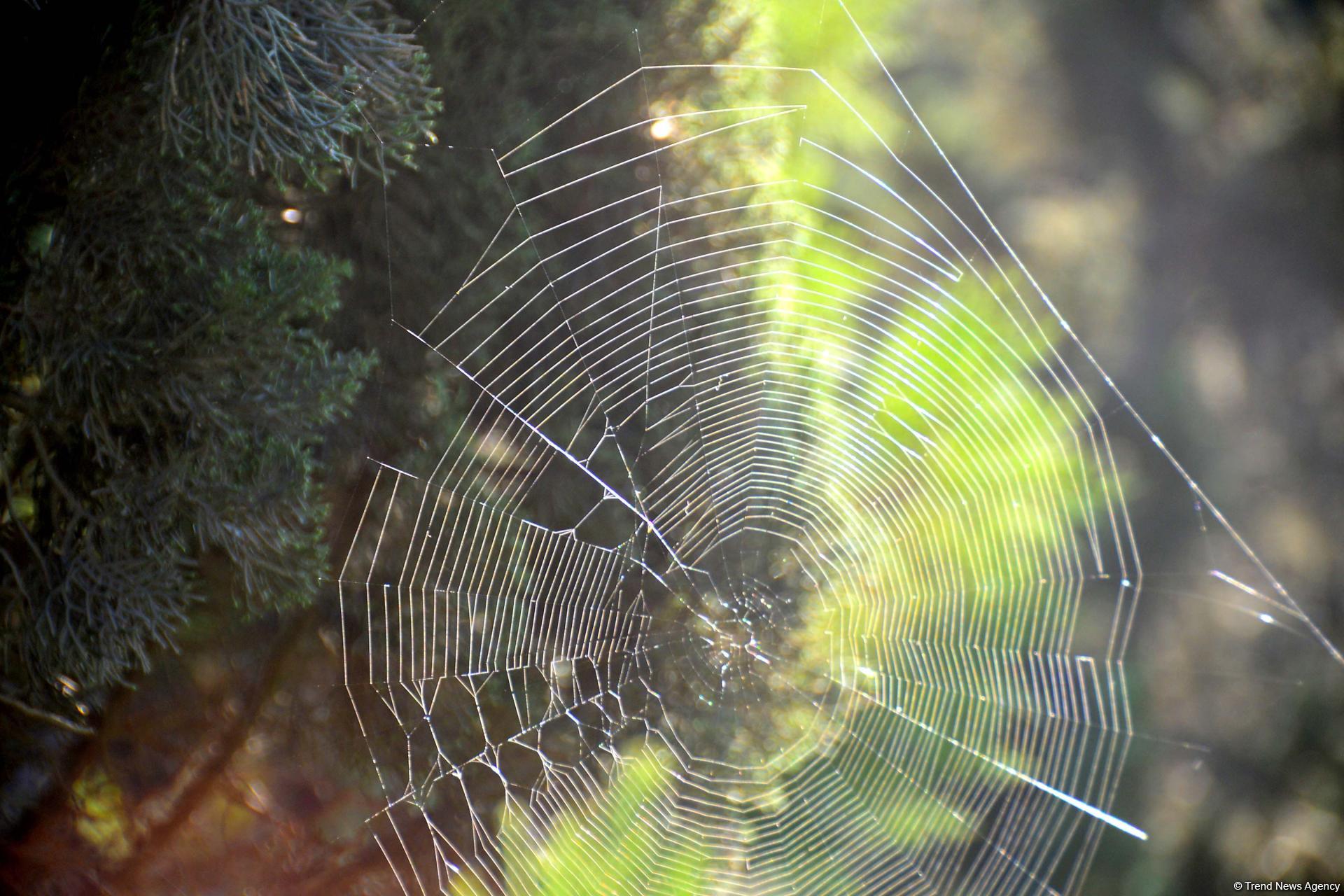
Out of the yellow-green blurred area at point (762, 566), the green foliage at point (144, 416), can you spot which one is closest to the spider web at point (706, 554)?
the yellow-green blurred area at point (762, 566)

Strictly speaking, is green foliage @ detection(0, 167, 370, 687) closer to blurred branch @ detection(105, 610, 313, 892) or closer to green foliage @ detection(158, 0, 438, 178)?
green foliage @ detection(158, 0, 438, 178)

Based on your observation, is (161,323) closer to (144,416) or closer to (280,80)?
(144,416)

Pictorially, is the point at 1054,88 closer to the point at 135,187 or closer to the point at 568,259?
the point at 568,259

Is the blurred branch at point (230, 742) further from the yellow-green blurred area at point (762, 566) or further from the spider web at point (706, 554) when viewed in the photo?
the spider web at point (706, 554)

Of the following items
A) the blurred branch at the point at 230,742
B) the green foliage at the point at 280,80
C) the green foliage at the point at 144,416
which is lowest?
the blurred branch at the point at 230,742

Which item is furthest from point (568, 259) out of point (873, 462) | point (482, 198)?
point (873, 462)

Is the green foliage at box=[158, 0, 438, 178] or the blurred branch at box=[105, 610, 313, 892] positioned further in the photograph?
the blurred branch at box=[105, 610, 313, 892]

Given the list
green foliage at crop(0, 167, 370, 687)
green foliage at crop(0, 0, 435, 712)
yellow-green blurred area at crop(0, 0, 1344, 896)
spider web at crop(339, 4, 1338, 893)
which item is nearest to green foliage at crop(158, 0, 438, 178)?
green foliage at crop(0, 0, 435, 712)

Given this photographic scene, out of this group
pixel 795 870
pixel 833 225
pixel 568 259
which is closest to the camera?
pixel 795 870
